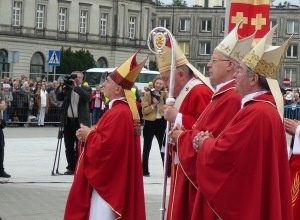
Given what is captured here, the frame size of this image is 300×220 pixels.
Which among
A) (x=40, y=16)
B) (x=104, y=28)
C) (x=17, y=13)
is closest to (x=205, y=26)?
(x=104, y=28)

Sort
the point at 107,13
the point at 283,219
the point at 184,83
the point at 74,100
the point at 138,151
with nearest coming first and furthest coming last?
1. the point at 283,219
2. the point at 184,83
3. the point at 138,151
4. the point at 74,100
5. the point at 107,13

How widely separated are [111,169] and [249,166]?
96.8 inches

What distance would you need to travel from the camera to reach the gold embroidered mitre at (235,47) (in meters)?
7.92

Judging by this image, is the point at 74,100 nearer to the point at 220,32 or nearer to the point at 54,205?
the point at 54,205

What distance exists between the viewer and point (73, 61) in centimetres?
7475

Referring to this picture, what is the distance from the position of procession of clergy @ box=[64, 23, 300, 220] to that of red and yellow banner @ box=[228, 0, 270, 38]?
3.40 meters

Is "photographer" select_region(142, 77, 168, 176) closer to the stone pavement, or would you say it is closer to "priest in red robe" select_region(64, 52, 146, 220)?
the stone pavement

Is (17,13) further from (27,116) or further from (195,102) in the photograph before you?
(195,102)

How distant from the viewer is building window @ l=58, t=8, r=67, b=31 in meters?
81.7

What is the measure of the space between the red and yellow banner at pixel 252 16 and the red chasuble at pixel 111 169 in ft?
12.3

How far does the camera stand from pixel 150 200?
13469 millimetres

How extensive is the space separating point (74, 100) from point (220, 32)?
8461 cm

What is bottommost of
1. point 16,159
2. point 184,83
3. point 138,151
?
point 16,159

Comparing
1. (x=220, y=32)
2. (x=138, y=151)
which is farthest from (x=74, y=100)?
(x=220, y=32)
